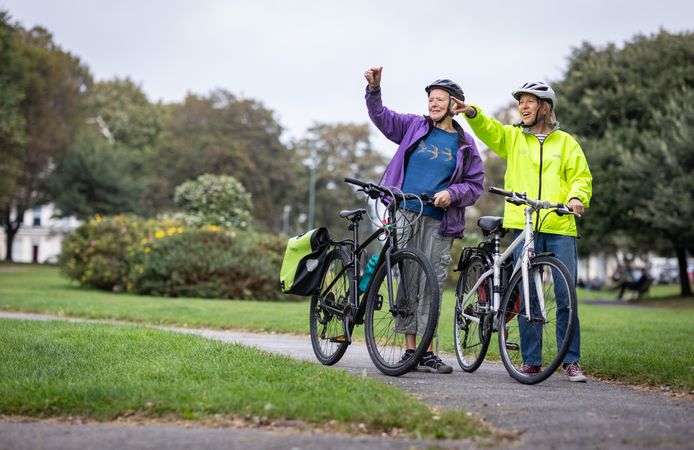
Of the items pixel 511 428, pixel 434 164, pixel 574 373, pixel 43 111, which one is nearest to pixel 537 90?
pixel 434 164

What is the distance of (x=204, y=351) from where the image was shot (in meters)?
6.79

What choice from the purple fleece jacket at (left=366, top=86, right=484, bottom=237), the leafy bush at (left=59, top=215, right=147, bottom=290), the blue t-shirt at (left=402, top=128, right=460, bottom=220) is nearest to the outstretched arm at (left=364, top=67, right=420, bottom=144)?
the purple fleece jacket at (left=366, top=86, right=484, bottom=237)

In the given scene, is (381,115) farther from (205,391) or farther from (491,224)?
(205,391)

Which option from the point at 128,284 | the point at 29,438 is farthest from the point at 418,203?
the point at 128,284

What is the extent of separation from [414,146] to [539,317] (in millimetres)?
1640

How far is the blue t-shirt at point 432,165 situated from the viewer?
6.72 m

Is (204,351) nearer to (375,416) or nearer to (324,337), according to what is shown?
(324,337)

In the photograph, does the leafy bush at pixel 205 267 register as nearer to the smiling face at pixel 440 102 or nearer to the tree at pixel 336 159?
the smiling face at pixel 440 102

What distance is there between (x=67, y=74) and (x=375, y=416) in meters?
49.2

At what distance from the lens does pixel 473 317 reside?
6.79 m

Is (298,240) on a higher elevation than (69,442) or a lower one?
higher

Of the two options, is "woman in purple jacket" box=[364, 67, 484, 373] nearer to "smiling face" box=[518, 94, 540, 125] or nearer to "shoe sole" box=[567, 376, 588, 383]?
"smiling face" box=[518, 94, 540, 125]

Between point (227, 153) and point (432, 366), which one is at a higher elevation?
point (227, 153)

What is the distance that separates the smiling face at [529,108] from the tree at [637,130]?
755 inches
